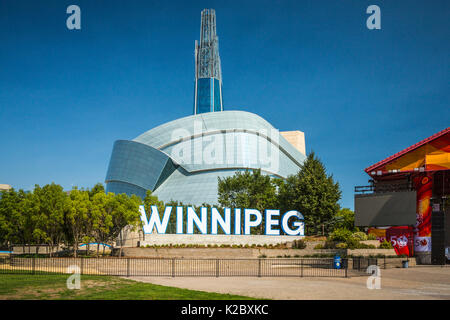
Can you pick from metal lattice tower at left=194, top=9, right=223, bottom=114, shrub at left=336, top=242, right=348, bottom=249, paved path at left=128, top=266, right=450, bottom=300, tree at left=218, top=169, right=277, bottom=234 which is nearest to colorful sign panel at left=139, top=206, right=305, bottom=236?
tree at left=218, top=169, right=277, bottom=234

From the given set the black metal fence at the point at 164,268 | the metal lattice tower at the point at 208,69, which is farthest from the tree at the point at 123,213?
the metal lattice tower at the point at 208,69

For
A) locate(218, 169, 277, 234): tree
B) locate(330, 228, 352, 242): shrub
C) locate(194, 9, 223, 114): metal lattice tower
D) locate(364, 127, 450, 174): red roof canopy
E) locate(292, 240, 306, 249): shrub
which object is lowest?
locate(292, 240, 306, 249): shrub

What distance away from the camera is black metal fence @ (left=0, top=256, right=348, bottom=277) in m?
26.3

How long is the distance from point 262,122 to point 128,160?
28185 millimetres

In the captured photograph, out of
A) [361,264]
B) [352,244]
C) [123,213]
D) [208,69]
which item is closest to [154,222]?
[123,213]

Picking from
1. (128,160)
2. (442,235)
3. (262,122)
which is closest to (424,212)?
(442,235)

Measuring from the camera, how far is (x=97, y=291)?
691 inches

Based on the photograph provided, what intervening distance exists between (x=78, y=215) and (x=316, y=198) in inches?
1066

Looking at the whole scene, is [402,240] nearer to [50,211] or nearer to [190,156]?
[50,211]

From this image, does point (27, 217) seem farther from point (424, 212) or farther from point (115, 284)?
point (424, 212)

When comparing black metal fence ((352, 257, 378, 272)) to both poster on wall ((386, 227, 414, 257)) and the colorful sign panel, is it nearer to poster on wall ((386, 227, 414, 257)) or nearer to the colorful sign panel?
poster on wall ((386, 227, 414, 257))

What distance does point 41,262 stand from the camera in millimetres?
30250

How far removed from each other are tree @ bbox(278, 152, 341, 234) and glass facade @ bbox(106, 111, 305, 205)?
26.2 metres

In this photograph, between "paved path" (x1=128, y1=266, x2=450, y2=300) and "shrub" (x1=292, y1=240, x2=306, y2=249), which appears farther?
"shrub" (x1=292, y1=240, x2=306, y2=249)
